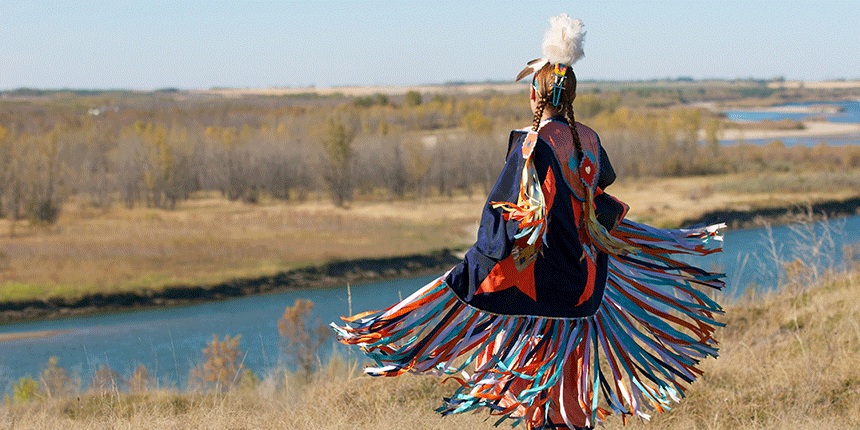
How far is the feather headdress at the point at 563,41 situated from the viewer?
284 cm

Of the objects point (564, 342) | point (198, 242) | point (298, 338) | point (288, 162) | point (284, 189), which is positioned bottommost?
point (198, 242)

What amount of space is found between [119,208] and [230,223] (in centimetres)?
1210

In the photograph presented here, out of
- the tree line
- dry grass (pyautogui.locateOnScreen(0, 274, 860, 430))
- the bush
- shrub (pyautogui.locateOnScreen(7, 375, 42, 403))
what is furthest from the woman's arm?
the tree line

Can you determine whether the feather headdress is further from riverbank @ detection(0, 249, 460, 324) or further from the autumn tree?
the autumn tree

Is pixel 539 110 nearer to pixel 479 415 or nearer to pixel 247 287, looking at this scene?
pixel 479 415

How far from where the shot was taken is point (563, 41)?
2.84 metres

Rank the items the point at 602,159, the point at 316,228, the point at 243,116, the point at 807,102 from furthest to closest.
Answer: the point at 807,102 → the point at 243,116 → the point at 316,228 → the point at 602,159

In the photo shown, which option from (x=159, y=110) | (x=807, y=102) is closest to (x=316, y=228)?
(x=159, y=110)

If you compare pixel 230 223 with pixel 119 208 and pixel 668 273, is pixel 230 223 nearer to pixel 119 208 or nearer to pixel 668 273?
pixel 119 208

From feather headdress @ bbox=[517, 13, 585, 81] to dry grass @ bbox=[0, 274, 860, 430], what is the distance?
5.13 ft

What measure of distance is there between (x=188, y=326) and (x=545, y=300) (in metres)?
24.3

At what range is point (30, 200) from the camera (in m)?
46.1

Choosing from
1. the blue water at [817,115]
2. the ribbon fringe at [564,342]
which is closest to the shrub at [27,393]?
the ribbon fringe at [564,342]

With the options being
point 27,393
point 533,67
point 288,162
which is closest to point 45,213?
point 288,162
